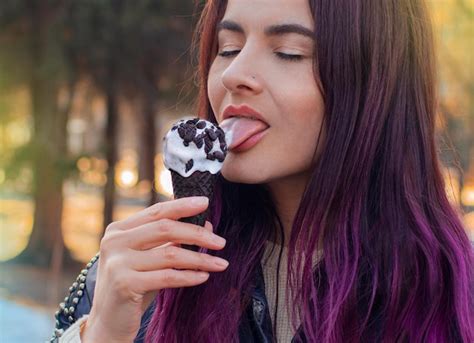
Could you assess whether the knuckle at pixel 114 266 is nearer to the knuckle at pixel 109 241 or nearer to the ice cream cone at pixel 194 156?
the knuckle at pixel 109 241

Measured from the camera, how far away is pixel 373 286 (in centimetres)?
173

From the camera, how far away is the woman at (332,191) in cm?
169

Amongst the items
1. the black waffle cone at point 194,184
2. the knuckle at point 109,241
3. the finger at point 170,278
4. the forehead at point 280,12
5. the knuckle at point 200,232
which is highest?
the forehead at point 280,12

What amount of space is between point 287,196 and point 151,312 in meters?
0.51

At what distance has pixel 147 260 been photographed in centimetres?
149

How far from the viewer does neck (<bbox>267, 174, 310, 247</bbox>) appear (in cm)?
188

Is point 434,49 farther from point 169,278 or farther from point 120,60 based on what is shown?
point 120,60

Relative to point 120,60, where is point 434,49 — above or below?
below

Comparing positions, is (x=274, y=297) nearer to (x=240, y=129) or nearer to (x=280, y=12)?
(x=240, y=129)

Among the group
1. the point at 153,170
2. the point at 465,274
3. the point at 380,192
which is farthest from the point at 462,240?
the point at 153,170

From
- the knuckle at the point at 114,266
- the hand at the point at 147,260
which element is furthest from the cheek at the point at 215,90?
the knuckle at the point at 114,266

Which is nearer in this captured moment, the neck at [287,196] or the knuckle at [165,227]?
the knuckle at [165,227]

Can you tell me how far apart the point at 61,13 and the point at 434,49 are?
8.91 metres

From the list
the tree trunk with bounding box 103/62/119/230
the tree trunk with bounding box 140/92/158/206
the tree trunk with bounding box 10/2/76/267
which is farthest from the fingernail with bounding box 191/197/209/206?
the tree trunk with bounding box 140/92/158/206
